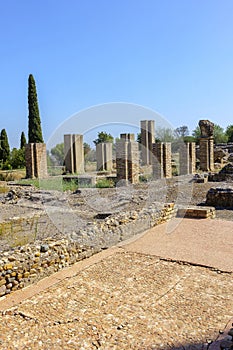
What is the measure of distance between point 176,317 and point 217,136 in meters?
46.4

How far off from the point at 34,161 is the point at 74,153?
3631 millimetres

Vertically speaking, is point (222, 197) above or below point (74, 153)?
below

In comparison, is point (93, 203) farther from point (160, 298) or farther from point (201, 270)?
point (160, 298)

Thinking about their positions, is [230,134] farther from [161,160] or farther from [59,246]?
[59,246]

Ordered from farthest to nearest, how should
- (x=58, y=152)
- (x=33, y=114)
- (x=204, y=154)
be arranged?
(x=58, y=152) < (x=33, y=114) < (x=204, y=154)

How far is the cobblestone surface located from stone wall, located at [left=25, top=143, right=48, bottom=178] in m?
15.6

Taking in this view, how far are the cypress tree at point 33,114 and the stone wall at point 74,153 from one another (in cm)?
421

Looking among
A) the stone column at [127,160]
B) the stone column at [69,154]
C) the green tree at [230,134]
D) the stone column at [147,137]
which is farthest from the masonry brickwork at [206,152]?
the green tree at [230,134]

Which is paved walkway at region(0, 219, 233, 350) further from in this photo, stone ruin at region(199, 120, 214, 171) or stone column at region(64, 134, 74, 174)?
stone column at region(64, 134, 74, 174)

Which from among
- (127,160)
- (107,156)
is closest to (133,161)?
(127,160)

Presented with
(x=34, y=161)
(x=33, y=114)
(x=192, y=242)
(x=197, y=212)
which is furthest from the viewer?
(x=33, y=114)

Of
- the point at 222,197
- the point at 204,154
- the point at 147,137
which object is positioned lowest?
the point at 222,197

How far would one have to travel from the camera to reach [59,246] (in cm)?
514

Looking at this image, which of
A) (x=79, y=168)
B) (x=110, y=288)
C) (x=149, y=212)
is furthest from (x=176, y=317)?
(x=79, y=168)
